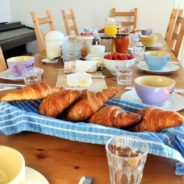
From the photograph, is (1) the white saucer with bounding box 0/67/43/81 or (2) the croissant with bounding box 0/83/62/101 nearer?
(2) the croissant with bounding box 0/83/62/101

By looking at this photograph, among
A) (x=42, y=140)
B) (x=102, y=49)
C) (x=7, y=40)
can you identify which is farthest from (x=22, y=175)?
(x=7, y=40)

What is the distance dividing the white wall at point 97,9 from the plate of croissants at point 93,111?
3.00 m

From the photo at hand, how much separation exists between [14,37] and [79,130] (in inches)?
114

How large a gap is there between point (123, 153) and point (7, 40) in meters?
2.89

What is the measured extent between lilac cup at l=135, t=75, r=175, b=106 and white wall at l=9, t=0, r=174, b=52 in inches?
111

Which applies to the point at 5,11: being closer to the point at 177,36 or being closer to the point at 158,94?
the point at 177,36

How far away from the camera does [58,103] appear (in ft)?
2.25

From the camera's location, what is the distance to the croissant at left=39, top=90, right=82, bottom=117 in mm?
682

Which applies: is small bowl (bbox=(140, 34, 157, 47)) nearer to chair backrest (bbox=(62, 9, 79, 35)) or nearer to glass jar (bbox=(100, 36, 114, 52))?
glass jar (bbox=(100, 36, 114, 52))

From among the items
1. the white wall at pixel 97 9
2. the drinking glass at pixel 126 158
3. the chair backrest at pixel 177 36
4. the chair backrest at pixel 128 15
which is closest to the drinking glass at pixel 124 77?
the drinking glass at pixel 126 158

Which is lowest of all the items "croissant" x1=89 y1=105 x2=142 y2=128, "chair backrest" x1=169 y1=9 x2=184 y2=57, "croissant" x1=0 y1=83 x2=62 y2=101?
"chair backrest" x1=169 y1=9 x2=184 y2=57

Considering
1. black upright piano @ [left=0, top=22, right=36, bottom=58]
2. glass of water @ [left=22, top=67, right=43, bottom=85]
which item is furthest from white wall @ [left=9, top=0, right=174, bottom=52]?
glass of water @ [left=22, top=67, right=43, bottom=85]

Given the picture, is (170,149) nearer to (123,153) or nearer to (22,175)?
(123,153)

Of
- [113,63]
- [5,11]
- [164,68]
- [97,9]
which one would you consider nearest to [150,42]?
[164,68]
